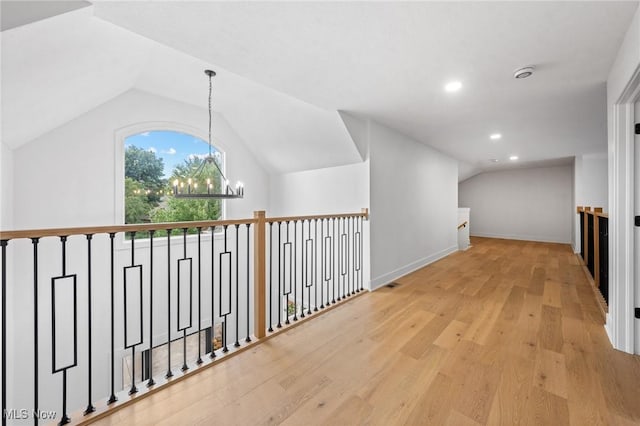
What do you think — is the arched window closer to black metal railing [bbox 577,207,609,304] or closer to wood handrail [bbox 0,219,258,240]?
wood handrail [bbox 0,219,258,240]

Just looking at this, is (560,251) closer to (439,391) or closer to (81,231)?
(439,391)

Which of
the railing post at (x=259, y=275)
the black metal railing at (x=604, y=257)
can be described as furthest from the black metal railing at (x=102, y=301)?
the black metal railing at (x=604, y=257)

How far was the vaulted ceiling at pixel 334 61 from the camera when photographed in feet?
5.24

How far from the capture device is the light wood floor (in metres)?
1.48

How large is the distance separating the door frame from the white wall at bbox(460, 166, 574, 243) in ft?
22.9

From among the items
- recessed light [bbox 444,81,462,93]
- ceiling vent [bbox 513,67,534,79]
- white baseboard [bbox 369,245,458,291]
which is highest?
recessed light [bbox 444,81,462,93]

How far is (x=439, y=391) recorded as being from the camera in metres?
1.65

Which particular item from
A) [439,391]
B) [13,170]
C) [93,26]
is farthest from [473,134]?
[13,170]

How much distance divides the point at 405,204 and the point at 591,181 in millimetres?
4953

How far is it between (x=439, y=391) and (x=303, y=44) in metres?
2.51

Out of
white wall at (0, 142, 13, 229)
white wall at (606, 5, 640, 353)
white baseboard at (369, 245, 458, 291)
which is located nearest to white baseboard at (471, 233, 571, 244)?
white baseboard at (369, 245, 458, 291)

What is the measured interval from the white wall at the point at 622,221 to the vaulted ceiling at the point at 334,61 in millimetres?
368

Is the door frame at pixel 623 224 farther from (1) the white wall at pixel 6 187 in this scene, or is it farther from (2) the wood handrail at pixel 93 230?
(1) the white wall at pixel 6 187

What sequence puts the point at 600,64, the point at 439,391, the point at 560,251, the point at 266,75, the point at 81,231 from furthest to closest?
the point at 560,251
the point at 266,75
the point at 600,64
the point at 439,391
the point at 81,231
